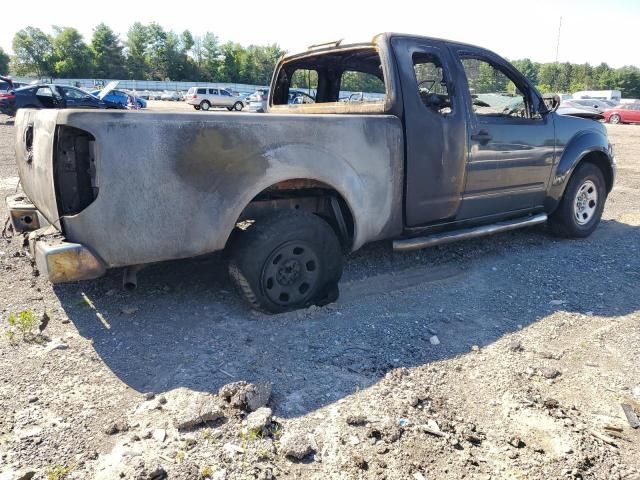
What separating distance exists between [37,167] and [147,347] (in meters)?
1.33

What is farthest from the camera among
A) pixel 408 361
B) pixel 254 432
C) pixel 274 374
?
pixel 408 361

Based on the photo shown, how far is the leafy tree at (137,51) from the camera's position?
92688mm

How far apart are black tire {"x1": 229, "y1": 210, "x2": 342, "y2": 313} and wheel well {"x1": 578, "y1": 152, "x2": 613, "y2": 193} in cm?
361

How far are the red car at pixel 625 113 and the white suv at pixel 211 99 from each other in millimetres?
25547

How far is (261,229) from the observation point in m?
3.39

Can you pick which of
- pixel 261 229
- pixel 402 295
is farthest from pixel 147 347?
pixel 402 295

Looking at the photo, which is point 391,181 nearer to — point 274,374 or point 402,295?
point 402,295

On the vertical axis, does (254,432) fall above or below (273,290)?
below

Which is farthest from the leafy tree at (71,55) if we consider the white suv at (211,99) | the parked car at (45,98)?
the parked car at (45,98)

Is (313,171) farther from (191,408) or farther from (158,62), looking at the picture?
(158,62)

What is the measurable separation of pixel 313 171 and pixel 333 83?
216cm

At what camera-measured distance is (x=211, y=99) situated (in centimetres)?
3997

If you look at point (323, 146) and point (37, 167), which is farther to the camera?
point (323, 146)

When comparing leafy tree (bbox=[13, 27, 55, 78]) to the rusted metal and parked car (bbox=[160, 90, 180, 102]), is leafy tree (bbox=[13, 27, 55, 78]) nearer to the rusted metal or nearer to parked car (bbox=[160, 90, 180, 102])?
parked car (bbox=[160, 90, 180, 102])
